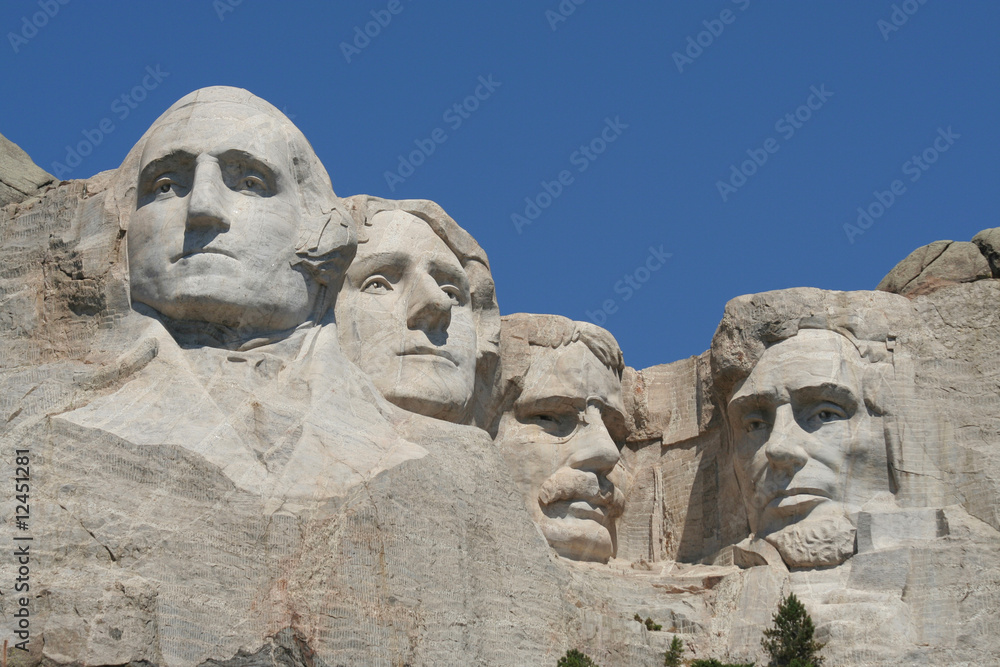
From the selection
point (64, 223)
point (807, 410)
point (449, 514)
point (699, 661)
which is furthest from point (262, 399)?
point (807, 410)

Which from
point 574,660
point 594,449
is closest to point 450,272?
point 594,449

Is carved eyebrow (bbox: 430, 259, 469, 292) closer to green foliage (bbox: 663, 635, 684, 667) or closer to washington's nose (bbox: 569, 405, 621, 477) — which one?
washington's nose (bbox: 569, 405, 621, 477)

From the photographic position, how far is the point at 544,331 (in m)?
17.0

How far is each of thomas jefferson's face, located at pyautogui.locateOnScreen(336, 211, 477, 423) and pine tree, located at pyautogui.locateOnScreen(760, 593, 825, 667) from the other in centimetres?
295

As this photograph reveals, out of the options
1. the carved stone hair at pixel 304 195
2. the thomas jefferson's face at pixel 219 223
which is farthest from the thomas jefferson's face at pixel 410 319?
the thomas jefferson's face at pixel 219 223

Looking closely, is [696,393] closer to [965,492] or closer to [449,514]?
[965,492]

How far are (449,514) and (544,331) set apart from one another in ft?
12.7

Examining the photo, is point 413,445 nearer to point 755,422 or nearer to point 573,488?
point 573,488

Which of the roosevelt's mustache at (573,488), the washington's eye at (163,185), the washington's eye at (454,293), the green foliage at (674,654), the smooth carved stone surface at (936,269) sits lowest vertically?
the green foliage at (674,654)

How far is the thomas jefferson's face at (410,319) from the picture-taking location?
15180 millimetres

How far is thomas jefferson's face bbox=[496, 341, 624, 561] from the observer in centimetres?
1605

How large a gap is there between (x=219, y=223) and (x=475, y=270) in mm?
3031

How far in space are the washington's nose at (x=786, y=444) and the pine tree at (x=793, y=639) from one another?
1429 mm

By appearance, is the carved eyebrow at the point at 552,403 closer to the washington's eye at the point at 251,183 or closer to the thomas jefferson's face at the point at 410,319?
the thomas jefferson's face at the point at 410,319
